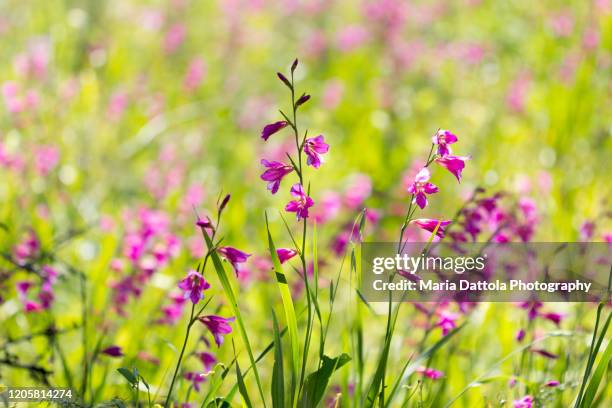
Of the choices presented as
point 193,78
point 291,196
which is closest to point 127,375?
point 291,196

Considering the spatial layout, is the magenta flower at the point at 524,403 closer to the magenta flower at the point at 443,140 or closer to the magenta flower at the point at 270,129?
the magenta flower at the point at 443,140

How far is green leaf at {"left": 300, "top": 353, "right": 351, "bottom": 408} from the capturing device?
5.67 feet

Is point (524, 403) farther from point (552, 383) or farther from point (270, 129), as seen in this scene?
point (270, 129)

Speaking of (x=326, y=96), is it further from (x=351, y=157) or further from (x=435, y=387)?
(x=435, y=387)

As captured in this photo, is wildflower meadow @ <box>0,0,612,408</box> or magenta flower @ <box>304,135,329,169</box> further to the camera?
wildflower meadow @ <box>0,0,612,408</box>

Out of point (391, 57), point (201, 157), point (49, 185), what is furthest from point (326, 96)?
point (49, 185)

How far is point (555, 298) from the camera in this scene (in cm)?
228

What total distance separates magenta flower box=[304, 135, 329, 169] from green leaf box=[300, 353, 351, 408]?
0.41 meters

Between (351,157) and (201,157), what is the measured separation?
3.07 ft

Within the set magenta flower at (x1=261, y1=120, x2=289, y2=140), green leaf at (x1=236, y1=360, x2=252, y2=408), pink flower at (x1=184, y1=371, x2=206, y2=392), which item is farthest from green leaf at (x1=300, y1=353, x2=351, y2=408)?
magenta flower at (x1=261, y1=120, x2=289, y2=140)

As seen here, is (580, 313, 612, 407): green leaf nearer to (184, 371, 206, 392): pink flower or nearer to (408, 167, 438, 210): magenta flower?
(408, 167, 438, 210): magenta flower

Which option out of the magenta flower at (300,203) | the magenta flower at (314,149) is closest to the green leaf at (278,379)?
the magenta flower at (300,203)

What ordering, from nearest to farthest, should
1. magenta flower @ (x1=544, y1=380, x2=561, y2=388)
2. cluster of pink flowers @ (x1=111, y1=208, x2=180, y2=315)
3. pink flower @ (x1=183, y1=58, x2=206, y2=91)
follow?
magenta flower @ (x1=544, y1=380, x2=561, y2=388) < cluster of pink flowers @ (x1=111, y1=208, x2=180, y2=315) < pink flower @ (x1=183, y1=58, x2=206, y2=91)

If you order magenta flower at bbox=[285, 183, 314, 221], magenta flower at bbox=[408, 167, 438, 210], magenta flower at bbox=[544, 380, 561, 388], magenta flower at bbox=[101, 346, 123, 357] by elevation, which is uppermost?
magenta flower at bbox=[408, 167, 438, 210]
